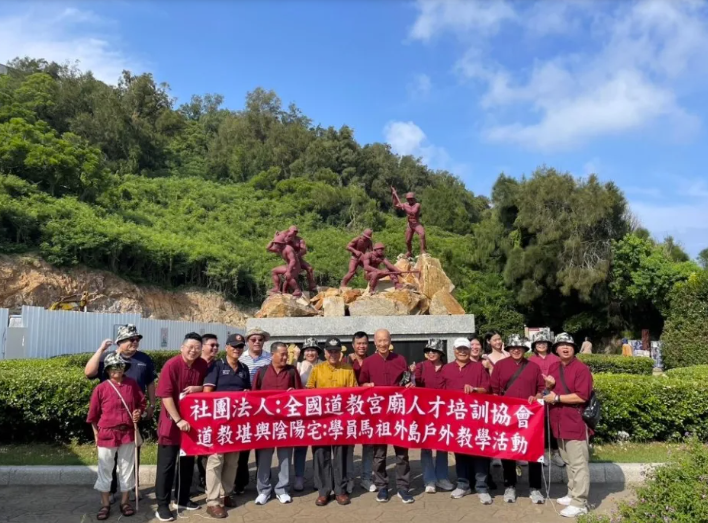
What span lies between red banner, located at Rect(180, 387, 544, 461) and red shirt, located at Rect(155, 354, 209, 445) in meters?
0.15

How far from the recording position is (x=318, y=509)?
4973mm

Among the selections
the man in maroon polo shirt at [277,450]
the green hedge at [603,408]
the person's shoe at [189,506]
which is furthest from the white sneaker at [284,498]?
the green hedge at [603,408]

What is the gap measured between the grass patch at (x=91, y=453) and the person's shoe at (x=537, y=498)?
125 cm

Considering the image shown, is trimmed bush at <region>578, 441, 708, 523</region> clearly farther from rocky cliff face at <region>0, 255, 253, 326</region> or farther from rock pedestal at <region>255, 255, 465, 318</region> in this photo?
rocky cliff face at <region>0, 255, 253, 326</region>

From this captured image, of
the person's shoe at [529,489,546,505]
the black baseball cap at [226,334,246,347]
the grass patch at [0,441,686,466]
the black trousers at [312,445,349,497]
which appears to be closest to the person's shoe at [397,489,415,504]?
the black trousers at [312,445,349,497]

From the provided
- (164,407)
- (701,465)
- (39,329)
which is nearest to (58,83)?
(39,329)

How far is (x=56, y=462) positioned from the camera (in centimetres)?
611

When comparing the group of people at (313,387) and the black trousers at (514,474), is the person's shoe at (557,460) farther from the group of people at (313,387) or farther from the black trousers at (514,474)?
the black trousers at (514,474)

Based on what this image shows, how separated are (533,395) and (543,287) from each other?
22158 mm

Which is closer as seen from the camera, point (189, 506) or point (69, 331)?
point (189, 506)

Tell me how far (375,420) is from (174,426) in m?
1.88

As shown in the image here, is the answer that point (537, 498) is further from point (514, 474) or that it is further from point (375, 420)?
point (375, 420)

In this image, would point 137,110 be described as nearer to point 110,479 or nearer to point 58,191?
point 58,191

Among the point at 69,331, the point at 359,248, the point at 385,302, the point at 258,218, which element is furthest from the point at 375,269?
the point at 258,218
